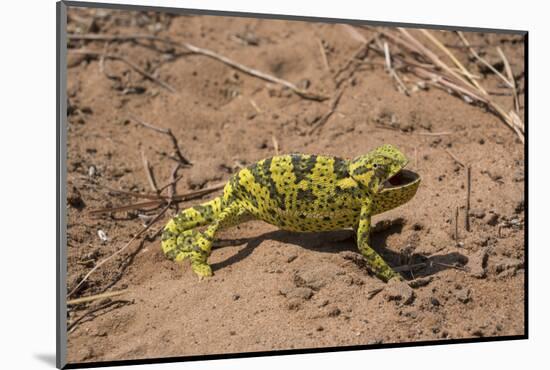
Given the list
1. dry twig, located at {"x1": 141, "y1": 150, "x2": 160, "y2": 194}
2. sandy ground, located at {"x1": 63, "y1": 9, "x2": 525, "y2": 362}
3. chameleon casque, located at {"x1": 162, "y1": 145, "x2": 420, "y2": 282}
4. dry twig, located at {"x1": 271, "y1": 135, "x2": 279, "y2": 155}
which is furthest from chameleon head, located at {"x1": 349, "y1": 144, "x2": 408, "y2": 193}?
dry twig, located at {"x1": 141, "y1": 150, "x2": 160, "y2": 194}

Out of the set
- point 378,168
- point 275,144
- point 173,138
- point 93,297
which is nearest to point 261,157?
point 275,144

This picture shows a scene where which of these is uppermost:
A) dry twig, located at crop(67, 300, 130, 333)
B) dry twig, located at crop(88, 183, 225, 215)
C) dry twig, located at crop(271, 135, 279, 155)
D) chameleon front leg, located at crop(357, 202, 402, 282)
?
dry twig, located at crop(271, 135, 279, 155)

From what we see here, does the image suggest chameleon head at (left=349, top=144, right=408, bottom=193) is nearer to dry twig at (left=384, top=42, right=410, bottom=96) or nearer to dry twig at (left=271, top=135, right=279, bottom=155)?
dry twig at (left=271, top=135, right=279, bottom=155)

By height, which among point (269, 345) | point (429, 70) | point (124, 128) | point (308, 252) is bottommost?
point (269, 345)

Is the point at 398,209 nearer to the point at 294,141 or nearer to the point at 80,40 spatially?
the point at 294,141

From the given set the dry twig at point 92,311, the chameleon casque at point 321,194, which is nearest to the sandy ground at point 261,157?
the dry twig at point 92,311

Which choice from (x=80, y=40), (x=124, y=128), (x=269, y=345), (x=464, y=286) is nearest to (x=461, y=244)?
(x=464, y=286)
